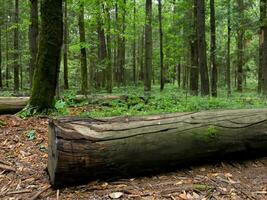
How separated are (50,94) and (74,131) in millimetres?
3727

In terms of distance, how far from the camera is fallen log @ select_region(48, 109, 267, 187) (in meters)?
4.22

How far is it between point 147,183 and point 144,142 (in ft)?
1.91

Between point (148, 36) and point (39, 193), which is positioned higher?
point (148, 36)

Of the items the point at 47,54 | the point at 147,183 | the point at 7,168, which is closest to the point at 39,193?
the point at 7,168

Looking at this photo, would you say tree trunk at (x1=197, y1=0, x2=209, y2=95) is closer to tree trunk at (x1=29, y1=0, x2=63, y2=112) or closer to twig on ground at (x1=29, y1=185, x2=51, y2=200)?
tree trunk at (x1=29, y1=0, x2=63, y2=112)

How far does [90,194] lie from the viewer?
4074mm

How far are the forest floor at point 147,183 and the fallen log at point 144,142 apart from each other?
161 mm

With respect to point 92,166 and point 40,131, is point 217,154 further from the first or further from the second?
point 40,131

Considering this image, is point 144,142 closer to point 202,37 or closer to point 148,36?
point 202,37

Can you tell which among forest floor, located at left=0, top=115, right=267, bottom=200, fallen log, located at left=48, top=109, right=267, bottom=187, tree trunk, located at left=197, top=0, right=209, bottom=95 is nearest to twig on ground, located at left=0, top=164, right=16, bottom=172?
forest floor, located at left=0, top=115, right=267, bottom=200

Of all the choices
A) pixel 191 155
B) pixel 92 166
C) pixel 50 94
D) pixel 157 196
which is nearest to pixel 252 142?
pixel 191 155

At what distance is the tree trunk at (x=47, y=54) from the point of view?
301 inches

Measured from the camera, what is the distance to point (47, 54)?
25.1 ft

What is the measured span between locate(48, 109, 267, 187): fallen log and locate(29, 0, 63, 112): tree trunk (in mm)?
3335
